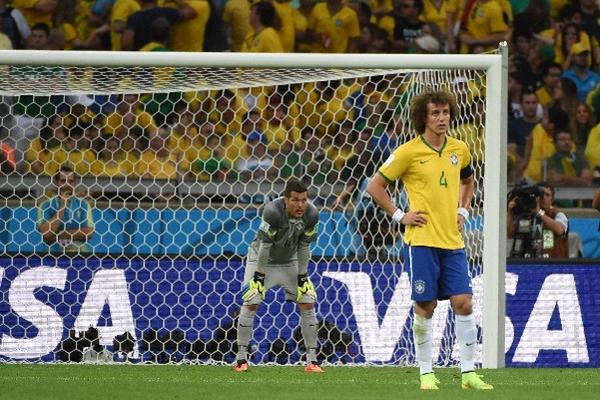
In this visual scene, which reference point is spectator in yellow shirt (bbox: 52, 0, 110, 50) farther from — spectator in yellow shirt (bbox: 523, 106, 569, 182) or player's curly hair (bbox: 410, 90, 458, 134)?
player's curly hair (bbox: 410, 90, 458, 134)

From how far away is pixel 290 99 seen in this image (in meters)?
13.0

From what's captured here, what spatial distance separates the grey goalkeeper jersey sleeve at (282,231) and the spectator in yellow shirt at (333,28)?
569cm

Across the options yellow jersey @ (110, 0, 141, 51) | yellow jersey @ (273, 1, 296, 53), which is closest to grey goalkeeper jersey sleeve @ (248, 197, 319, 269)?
yellow jersey @ (273, 1, 296, 53)

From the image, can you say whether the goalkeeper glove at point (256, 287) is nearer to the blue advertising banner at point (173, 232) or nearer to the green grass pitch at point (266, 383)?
the green grass pitch at point (266, 383)

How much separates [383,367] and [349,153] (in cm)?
239

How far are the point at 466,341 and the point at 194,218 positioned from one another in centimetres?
421

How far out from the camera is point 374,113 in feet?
40.7

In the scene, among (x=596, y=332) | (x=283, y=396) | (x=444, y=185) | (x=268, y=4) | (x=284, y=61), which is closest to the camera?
(x=283, y=396)

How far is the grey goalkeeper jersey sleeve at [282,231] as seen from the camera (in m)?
10.8

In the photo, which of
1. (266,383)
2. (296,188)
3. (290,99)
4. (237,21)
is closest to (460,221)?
(266,383)

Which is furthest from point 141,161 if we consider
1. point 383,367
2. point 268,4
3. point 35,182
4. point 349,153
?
point 268,4

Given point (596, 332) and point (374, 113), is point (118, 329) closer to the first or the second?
point (374, 113)

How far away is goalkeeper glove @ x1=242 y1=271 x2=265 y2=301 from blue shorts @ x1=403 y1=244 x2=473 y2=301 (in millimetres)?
2654

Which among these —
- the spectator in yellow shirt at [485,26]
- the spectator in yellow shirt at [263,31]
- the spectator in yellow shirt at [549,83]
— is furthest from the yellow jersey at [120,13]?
the spectator in yellow shirt at [549,83]
